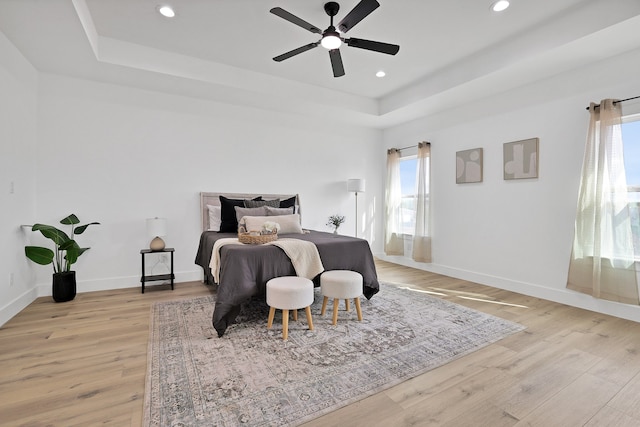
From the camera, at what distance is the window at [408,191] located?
18.5 ft

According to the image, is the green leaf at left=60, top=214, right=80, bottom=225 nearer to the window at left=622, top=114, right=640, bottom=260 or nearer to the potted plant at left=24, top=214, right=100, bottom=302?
the potted plant at left=24, top=214, right=100, bottom=302

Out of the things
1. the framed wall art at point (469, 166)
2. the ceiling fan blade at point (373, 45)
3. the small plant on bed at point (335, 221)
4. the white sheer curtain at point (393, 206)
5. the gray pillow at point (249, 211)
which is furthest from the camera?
the white sheer curtain at point (393, 206)

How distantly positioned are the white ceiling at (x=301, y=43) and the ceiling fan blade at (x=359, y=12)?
41 cm

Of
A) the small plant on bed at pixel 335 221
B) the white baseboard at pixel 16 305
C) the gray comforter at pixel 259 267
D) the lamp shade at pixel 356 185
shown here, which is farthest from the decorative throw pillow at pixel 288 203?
the white baseboard at pixel 16 305

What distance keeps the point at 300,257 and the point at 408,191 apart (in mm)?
3479

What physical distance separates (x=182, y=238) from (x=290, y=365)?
3011 millimetres

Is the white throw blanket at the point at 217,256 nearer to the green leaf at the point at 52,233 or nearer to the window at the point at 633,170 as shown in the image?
the green leaf at the point at 52,233

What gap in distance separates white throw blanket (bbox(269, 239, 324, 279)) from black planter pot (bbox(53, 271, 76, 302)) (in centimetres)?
246

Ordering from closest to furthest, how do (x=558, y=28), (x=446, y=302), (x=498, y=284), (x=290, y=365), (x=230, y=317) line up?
(x=290, y=365), (x=230, y=317), (x=558, y=28), (x=446, y=302), (x=498, y=284)

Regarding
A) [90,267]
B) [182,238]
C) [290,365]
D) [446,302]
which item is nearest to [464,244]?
[446,302]

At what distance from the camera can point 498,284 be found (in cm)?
424

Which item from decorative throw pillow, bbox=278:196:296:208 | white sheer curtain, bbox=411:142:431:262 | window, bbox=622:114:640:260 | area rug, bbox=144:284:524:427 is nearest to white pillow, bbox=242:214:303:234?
decorative throw pillow, bbox=278:196:296:208

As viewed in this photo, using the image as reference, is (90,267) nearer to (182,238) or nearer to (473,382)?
(182,238)

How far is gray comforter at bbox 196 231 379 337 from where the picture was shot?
8.45ft
